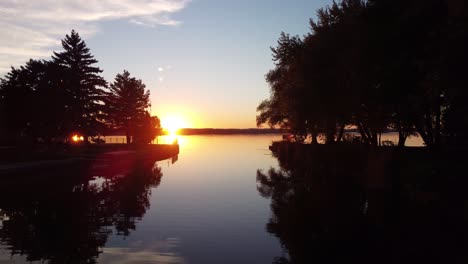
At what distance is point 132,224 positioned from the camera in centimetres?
1852

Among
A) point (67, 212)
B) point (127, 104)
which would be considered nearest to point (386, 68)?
point (67, 212)

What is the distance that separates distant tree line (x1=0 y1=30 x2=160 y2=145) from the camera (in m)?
50.8

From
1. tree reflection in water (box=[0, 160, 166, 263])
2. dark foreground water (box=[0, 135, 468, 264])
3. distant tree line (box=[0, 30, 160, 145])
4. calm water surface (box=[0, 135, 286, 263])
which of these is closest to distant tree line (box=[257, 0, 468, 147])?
dark foreground water (box=[0, 135, 468, 264])

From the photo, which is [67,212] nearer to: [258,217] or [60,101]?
[258,217]

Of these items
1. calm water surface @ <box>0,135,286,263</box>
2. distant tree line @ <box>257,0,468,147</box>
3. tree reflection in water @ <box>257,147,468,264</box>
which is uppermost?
distant tree line @ <box>257,0,468,147</box>

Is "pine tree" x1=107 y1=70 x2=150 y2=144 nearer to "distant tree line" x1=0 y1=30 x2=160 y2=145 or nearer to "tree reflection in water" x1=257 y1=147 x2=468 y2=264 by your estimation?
"distant tree line" x1=0 y1=30 x2=160 y2=145

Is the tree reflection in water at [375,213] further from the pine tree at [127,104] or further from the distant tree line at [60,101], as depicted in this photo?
the pine tree at [127,104]

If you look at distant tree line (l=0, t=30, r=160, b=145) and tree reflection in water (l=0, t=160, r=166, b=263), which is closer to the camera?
tree reflection in water (l=0, t=160, r=166, b=263)

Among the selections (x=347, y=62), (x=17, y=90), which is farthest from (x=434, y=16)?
(x=17, y=90)

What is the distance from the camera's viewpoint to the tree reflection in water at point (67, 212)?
14.5 metres

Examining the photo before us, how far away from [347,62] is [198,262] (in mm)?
20544

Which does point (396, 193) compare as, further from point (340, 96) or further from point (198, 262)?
point (198, 262)

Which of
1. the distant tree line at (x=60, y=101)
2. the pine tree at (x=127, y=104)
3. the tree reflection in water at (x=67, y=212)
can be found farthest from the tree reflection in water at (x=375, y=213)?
the pine tree at (x=127, y=104)

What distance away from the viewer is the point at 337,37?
32531mm
